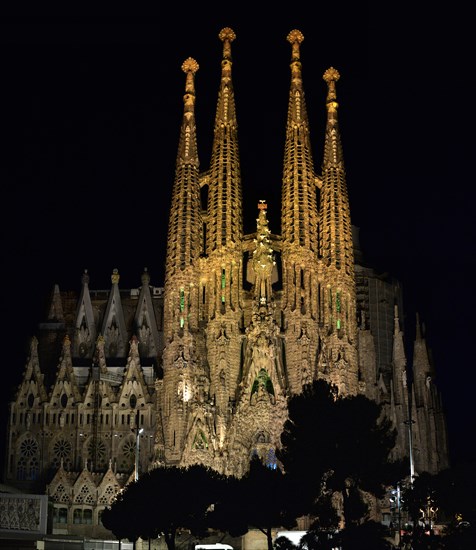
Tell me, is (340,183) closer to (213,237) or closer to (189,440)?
(213,237)

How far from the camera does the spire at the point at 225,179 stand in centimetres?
8412

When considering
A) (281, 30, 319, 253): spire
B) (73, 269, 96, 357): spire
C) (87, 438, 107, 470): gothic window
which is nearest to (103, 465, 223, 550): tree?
(87, 438, 107, 470): gothic window

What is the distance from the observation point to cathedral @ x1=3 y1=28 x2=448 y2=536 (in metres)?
79.6

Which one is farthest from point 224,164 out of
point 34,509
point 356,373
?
point 34,509

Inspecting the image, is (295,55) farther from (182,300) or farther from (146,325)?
(146,325)

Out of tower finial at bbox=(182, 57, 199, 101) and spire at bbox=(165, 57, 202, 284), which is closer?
spire at bbox=(165, 57, 202, 284)

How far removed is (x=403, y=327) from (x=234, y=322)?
81.7ft

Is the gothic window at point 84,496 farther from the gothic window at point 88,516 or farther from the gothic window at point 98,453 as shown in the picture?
the gothic window at point 98,453

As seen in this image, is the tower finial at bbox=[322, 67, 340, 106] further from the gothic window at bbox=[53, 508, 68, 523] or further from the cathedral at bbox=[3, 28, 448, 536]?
the gothic window at bbox=[53, 508, 68, 523]

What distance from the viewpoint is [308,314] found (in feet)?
266

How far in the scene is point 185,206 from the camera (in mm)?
84562

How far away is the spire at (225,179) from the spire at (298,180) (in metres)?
4.09

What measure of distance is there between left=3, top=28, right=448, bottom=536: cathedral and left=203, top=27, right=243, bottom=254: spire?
12cm

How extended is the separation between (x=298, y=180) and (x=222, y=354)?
52.9 feet
